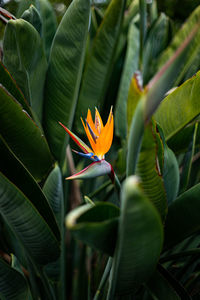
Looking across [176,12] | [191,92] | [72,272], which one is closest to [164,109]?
[191,92]

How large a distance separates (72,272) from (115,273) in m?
0.41

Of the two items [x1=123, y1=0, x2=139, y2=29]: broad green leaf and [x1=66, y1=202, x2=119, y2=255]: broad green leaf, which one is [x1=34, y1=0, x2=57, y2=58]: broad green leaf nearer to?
[x1=123, y1=0, x2=139, y2=29]: broad green leaf

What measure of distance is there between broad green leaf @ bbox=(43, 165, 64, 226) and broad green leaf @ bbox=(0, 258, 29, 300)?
120 millimetres

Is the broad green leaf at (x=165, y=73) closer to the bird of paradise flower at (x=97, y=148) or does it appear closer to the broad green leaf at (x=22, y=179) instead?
the bird of paradise flower at (x=97, y=148)

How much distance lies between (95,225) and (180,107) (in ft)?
1.12

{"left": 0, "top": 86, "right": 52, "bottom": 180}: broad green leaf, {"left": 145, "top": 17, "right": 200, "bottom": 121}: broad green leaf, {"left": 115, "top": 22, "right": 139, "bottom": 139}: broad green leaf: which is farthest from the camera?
{"left": 115, "top": 22, "right": 139, "bottom": 139}: broad green leaf

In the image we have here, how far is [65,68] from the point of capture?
63cm

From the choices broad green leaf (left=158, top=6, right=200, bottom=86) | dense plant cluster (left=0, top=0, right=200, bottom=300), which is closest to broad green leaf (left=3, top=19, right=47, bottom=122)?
dense plant cluster (left=0, top=0, right=200, bottom=300)

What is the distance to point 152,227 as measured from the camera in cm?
31

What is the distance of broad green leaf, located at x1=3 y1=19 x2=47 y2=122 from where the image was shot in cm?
54

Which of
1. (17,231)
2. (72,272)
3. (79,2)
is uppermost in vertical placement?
(79,2)

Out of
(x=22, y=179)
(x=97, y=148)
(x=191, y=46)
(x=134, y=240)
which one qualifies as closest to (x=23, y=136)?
(x=22, y=179)

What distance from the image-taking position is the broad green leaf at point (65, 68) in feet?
1.97

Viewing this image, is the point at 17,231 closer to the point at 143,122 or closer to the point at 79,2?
the point at 143,122
